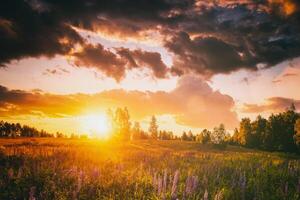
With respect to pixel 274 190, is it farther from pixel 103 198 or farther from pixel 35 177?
pixel 35 177

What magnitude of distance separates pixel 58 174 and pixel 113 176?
228 centimetres

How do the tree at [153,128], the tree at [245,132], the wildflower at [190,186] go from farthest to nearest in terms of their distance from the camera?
the tree at [153,128]
the tree at [245,132]
the wildflower at [190,186]

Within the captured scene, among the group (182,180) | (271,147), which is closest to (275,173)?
(182,180)

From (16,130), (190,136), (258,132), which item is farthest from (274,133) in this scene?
(16,130)

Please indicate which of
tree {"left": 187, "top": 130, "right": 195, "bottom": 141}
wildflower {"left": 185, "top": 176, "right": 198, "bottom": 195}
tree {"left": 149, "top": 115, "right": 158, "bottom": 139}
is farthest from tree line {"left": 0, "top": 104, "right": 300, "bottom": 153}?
wildflower {"left": 185, "top": 176, "right": 198, "bottom": 195}

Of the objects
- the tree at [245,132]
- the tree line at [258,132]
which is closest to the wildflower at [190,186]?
the tree line at [258,132]

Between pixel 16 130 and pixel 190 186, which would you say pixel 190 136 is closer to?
pixel 16 130

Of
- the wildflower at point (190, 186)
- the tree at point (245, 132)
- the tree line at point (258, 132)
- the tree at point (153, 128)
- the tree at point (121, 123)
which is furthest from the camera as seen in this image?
the tree at point (153, 128)

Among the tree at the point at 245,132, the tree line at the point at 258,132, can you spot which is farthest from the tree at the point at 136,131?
the tree at the point at 245,132

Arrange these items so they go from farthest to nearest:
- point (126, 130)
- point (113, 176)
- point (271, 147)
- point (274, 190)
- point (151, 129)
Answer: point (151, 129) < point (126, 130) < point (271, 147) < point (113, 176) < point (274, 190)

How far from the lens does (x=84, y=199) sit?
28.2 feet

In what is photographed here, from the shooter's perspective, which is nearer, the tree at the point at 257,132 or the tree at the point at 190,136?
the tree at the point at 257,132

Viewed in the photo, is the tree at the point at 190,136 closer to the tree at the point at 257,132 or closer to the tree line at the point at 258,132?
the tree line at the point at 258,132

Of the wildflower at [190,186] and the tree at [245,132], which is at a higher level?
the tree at [245,132]
